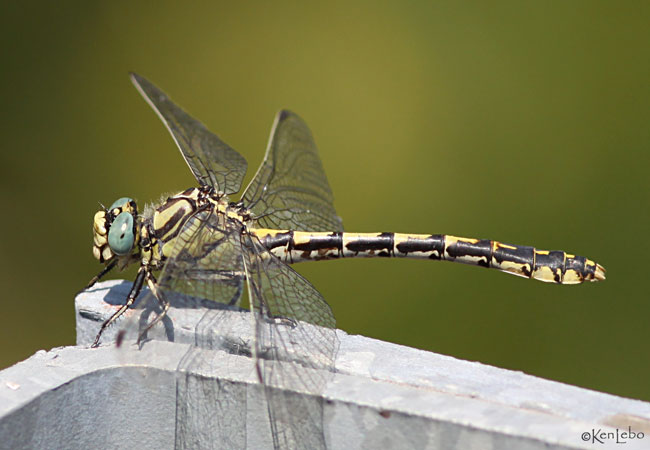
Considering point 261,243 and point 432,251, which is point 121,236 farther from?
point 432,251

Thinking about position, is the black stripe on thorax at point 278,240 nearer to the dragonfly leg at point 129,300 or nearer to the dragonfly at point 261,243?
the dragonfly at point 261,243

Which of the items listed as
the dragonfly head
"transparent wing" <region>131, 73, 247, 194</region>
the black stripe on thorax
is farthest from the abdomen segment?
the dragonfly head

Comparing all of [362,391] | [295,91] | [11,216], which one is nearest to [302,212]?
[295,91]

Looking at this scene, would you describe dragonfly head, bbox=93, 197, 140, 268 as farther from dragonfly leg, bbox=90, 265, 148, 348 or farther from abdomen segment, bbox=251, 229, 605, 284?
abdomen segment, bbox=251, 229, 605, 284

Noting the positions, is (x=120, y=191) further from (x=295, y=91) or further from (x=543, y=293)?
(x=543, y=293)

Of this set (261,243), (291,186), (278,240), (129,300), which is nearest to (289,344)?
(129,300)

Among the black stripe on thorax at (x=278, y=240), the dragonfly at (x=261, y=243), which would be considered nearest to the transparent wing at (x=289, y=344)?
the dragonfly at (x=261, y=243)
